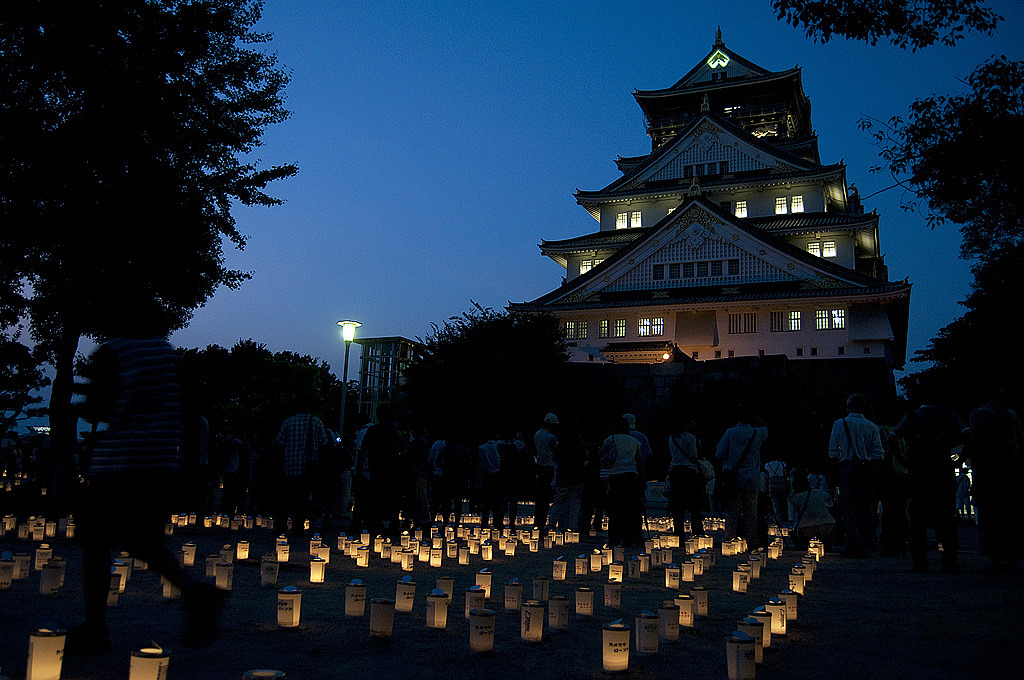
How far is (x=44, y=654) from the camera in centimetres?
291

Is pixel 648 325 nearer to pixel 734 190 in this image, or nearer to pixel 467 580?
pixel 734 190

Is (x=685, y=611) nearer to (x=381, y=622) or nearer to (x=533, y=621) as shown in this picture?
(x=533, y=621)

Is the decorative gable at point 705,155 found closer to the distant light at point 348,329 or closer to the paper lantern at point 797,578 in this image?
the distant light at point 348,329

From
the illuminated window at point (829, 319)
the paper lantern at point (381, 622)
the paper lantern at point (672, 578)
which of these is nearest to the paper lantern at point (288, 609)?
the paper lantern at point (381, 622)

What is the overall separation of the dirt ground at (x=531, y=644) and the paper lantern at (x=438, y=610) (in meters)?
0.05

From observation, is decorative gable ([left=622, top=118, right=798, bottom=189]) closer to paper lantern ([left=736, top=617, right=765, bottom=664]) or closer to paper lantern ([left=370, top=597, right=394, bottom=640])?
paper lantern ([left=736, top=617, right=765, bottom=664])

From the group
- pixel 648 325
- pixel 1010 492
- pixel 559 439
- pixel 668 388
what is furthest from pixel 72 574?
pixel 648 325

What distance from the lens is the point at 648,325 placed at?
4019 centimetres

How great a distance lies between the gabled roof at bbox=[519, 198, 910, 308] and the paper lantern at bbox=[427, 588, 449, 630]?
35.0 metres

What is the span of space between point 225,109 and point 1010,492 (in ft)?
39.6

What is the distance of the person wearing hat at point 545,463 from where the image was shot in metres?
11.5

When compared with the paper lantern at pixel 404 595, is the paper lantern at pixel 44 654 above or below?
above

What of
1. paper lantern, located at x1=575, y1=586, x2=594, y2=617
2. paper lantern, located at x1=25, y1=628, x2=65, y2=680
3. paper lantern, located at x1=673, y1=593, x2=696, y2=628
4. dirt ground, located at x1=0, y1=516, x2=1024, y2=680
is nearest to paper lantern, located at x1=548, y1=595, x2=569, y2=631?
dirt ground, located at x1=0, y1=516, x2=1024, y2=680

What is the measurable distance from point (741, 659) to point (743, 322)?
37.5m
